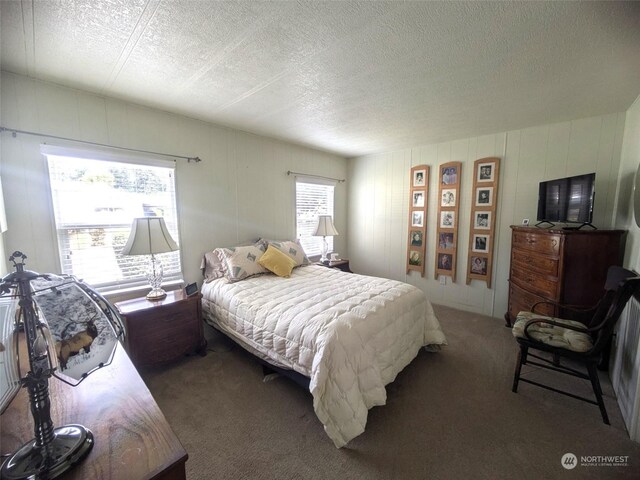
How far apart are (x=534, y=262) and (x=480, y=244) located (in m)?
0.86

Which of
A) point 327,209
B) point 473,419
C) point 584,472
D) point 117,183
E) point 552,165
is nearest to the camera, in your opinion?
point 584,472

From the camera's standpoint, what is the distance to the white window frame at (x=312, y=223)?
4.11 meters

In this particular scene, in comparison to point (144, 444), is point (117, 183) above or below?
above

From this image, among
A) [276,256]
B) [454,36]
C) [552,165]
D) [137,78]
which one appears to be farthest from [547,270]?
[137,78]

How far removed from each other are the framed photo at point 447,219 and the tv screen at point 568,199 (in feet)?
3.24

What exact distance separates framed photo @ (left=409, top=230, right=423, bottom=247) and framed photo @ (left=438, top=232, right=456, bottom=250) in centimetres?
28

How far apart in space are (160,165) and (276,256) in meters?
1.54

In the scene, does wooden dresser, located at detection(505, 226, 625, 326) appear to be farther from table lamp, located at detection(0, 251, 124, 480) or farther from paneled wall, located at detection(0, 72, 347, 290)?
table lamp, located at detection(0, 251, 124, 480)

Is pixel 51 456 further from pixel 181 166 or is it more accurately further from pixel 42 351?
pixel 181 166

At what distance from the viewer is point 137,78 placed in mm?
2002

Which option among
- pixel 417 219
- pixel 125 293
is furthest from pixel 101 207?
pixel 417 219

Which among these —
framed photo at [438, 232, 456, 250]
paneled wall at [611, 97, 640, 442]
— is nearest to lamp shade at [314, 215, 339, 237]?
framed photo at [438, 232, 456, 250]

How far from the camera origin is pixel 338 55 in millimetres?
1709

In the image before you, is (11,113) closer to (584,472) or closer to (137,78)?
(137,78)
